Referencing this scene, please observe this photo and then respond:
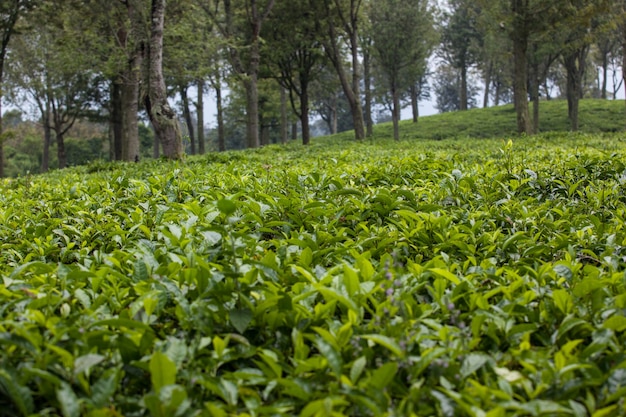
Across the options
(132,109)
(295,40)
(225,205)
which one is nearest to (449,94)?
(295,40)

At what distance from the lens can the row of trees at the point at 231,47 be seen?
15945 millimetres

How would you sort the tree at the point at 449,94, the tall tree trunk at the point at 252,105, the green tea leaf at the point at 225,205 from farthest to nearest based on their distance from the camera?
the tree at the point at 449,94
the tall tree trunk at the point at 252,105
the green tea leaf at the point at 225,205

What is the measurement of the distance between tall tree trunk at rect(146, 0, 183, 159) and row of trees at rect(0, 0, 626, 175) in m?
0.02

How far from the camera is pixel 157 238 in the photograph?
3080 millimetres

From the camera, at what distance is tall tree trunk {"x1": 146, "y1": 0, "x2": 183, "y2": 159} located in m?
9.96

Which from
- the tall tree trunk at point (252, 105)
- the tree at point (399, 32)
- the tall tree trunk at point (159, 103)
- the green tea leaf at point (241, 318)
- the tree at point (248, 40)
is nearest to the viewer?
the green tea leaf at point (241, 318)

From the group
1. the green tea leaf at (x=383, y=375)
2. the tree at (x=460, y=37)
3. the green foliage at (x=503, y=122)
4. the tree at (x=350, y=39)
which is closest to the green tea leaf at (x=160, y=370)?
the green tea leaf at (x=383, y=375)

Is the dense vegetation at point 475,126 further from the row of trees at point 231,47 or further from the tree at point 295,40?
the tree at point 295,40

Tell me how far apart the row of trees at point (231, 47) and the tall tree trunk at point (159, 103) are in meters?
0.02

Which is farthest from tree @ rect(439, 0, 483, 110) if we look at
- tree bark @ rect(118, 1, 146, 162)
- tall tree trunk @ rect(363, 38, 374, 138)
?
tree bark @ rect(118, 1, 146, 162)

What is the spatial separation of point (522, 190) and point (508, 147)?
111 centimetres

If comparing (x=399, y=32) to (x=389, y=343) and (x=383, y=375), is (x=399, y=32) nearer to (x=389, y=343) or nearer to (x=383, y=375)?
(x=389, y=343)

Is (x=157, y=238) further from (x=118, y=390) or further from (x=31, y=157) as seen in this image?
(x=31, y=157)

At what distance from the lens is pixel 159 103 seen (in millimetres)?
10055
